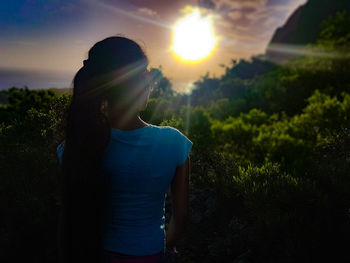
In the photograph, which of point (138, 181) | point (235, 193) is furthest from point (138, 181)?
point (235, 193)

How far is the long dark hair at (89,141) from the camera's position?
1403mm

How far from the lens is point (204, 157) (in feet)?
18.0

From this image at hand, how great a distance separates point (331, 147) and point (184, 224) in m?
5.89

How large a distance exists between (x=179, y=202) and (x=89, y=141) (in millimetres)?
582

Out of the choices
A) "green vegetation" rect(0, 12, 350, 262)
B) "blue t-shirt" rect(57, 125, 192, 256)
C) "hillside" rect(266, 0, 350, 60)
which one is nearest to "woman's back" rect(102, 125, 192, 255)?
"blue t-shirt" rect(57, 125, 192, 256)

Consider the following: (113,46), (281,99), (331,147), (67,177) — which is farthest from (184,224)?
(281,99)

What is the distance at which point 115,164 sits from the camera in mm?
1459

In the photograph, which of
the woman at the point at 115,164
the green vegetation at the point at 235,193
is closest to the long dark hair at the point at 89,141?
the woman at the point at 115,164

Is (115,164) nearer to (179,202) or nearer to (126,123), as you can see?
(126,123)

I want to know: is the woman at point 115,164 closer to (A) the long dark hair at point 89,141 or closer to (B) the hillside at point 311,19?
(A) the long dark hair at point 89,141

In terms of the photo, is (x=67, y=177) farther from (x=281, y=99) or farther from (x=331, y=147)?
(x=281, y=99)

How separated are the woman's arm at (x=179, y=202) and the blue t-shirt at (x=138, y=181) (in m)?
0.05

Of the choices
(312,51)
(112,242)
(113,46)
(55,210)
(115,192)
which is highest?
(312,51)

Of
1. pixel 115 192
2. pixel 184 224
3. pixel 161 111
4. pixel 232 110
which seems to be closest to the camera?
pixel 115 192
